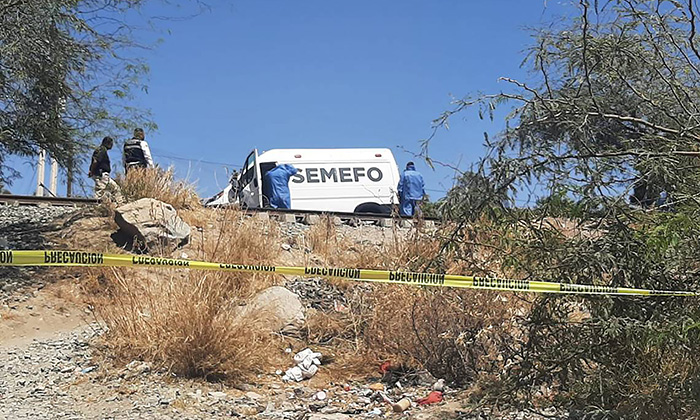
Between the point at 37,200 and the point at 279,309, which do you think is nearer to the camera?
the point at 279,309

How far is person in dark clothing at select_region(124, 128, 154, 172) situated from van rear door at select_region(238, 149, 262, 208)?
4860 mm

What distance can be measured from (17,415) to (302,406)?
221 centimetres

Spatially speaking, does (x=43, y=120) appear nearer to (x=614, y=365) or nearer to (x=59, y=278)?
(x=59, y=278)

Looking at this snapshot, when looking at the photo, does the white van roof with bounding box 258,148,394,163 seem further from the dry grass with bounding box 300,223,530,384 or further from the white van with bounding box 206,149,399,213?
the dry grass with bounding box 300,223,530,384

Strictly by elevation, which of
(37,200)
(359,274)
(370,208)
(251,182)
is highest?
(251,182)

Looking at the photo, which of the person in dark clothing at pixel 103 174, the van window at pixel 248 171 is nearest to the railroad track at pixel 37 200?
the person in dark clothing at pixel 103 174

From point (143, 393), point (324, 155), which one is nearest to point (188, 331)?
point (143, 393)

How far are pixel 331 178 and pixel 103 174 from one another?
27.4ft

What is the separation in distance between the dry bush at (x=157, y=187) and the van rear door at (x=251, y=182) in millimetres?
4990

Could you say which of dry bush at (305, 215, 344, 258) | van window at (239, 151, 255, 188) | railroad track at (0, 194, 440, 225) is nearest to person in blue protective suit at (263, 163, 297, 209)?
van window at (239, 151, 255, 188)

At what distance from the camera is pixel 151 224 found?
421 inches

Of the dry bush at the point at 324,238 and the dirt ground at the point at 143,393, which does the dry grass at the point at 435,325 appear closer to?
the dirt ground at the point at 143,393

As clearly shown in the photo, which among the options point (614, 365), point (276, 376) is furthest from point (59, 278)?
point (614, 365)

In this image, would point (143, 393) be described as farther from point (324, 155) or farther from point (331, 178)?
point (324, 155)
